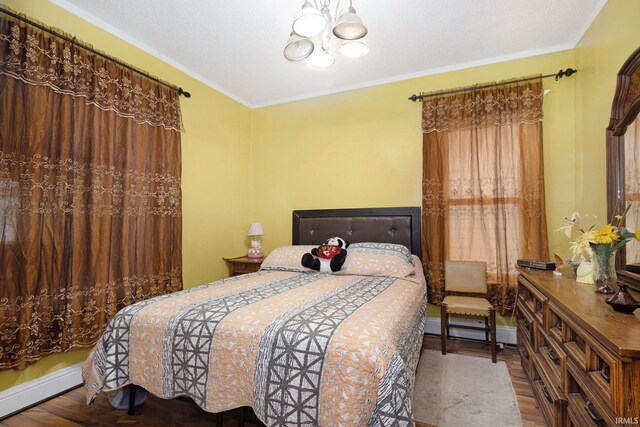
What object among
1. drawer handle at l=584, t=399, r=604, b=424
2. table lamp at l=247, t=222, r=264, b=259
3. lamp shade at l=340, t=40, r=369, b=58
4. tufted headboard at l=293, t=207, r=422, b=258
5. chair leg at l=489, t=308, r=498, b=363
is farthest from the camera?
table lamp at l=247, t=222, r=264, b=259

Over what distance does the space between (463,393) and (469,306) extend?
76 cm

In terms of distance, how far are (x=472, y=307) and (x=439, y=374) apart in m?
0.64

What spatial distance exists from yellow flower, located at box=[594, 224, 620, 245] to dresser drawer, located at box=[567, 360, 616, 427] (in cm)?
66

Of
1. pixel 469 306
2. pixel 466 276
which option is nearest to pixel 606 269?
pixel 469 306

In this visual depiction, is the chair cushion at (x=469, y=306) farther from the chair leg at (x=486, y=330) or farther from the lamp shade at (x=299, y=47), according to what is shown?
the lamp shade at (x=299, y=47)

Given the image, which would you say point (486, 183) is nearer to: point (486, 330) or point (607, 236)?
point (486, 330)

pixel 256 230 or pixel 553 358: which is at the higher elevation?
pixel 256 230

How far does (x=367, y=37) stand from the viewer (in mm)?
2707

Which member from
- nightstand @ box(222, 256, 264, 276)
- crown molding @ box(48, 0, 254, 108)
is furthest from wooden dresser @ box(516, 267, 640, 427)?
crown molding @ box(48, 0, 254, 108)

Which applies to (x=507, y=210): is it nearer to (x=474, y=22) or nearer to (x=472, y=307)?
(x=472, y=307)

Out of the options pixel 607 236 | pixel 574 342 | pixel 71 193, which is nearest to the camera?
pixel 574 342

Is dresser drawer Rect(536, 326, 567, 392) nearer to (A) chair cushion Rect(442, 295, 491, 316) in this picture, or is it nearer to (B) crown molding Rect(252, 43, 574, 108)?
(A) chair cushion Rect(442, 295, 491, 316)

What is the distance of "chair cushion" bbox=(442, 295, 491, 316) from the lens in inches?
102

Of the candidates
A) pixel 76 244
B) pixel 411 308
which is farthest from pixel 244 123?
pixel 411 308
